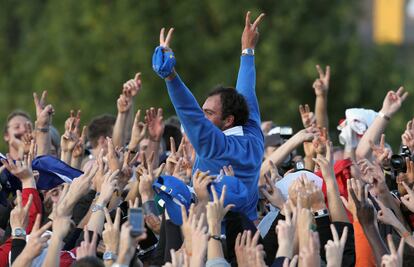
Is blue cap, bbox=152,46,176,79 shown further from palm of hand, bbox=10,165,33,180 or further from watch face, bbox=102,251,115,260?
watch face, bbox=102,251,115,260

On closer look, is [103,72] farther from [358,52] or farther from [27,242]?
[27,242]

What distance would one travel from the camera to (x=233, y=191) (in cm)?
823

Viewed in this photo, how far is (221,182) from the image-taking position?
8180 millimetres

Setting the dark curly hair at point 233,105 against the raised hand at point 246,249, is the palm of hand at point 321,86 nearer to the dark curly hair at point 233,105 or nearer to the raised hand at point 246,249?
the dark curly hair at point 233,105

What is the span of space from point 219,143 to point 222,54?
56.8ft

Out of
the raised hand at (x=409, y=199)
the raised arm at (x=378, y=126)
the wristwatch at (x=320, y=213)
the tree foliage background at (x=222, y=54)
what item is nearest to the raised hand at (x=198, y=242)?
the wristwatch at (x=320, y=213)

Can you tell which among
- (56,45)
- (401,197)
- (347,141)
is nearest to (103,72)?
(56,45)

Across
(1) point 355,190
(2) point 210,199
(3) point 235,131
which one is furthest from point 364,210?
(3) point 235,131

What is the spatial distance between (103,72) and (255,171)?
17.8m

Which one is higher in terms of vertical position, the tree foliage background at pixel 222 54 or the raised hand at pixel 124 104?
the tree foliage background at pixel 222 54

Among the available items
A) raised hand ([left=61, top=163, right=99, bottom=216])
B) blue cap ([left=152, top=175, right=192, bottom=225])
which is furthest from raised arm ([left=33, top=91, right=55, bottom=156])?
blue cap ([left=152, top=175, right=192, bottom=225])

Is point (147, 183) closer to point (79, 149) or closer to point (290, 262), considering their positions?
point (290, 262)

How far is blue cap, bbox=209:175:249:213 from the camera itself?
8.14 m

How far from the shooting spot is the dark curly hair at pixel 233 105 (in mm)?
8758
